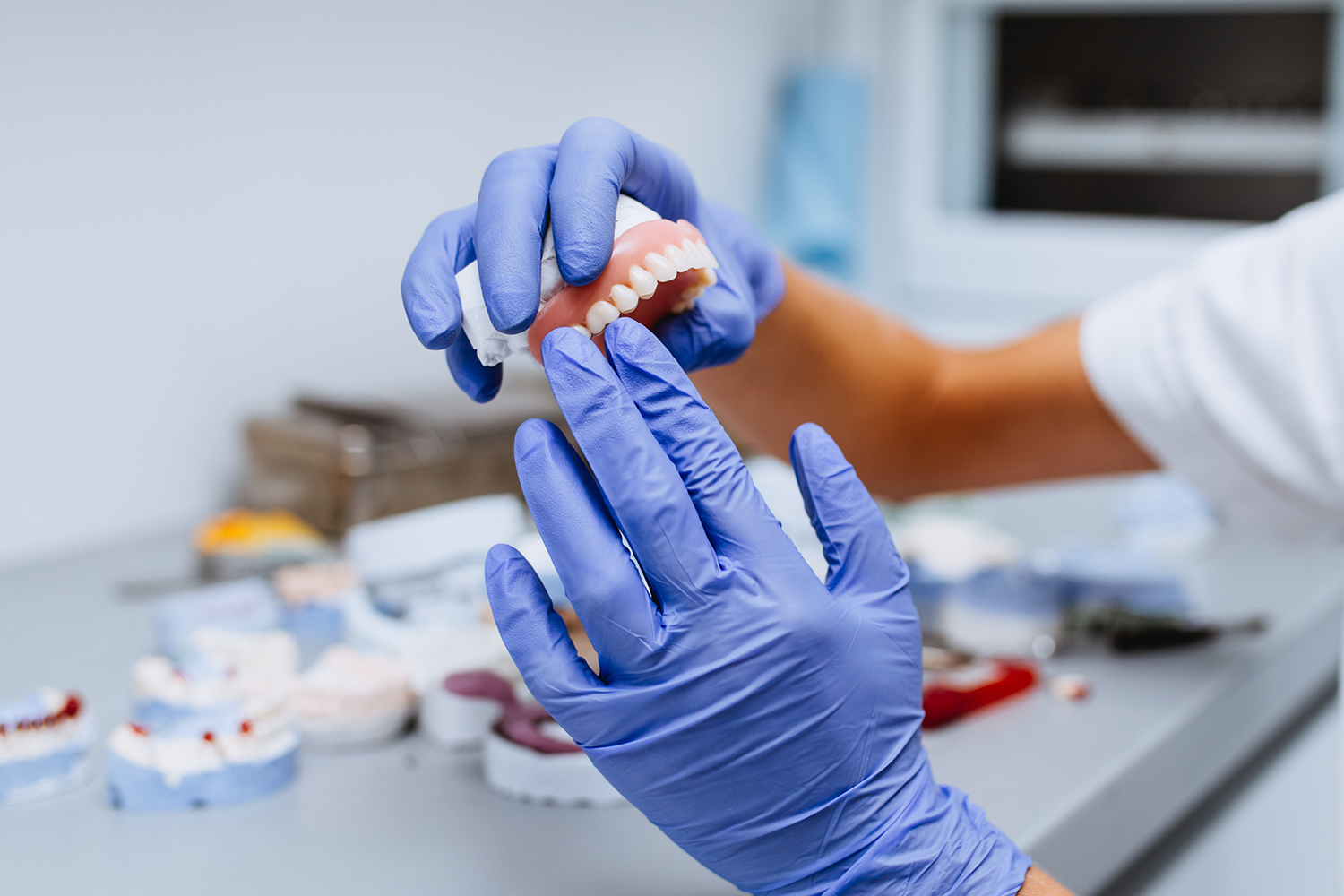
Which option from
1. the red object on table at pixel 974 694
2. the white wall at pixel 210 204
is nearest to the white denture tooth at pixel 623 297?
the red object on table at pixel 974 694

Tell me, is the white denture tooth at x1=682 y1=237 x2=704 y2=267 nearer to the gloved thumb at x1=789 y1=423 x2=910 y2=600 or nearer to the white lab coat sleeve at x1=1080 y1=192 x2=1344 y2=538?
the gloved thumb at x1=789 y1=423 x2=910 y2=600

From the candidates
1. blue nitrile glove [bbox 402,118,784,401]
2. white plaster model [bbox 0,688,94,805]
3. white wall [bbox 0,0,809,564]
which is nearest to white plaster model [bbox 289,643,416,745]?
white plaster model [bbox 0,688,94,805]

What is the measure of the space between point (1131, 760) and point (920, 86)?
1.70 metres

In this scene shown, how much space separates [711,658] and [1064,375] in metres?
0.66

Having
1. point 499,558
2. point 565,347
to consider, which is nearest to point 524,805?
point 499,558

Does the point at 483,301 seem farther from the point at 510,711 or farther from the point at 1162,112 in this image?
the point at 1162,112

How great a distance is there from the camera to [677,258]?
0.66 metres

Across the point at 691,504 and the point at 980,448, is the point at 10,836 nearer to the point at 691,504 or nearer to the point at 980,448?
the point at 691,504

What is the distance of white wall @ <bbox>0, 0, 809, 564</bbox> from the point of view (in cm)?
128

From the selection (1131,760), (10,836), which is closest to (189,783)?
(10,836)

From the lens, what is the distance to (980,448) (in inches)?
45.9

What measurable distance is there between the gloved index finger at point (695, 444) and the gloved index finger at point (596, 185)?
4 centimetres

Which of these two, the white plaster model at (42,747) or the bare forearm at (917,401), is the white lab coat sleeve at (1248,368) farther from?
the white plaster model at (42,747)

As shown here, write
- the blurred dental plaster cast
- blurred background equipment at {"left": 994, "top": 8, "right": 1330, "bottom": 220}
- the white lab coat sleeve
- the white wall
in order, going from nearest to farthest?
the blurred dental plaster cast
the white lab coat sleeve
the white wall
blurred background equipment at {"left": 994, "top": 8, "right": 1330, "bottom": 220}
